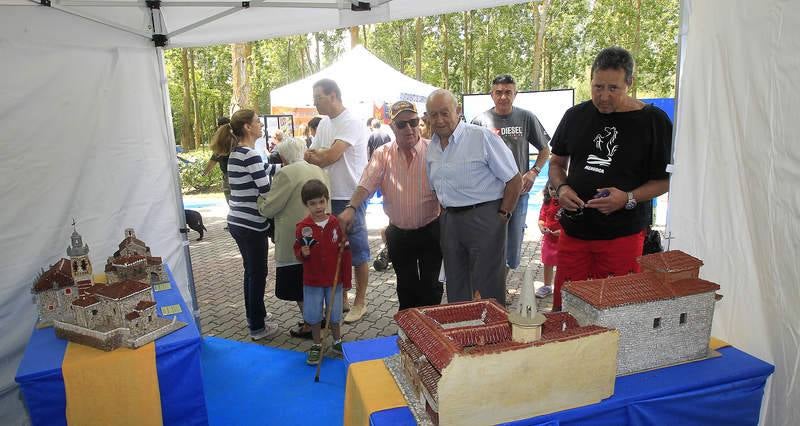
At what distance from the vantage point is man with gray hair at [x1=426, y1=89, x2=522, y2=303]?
2740 mm

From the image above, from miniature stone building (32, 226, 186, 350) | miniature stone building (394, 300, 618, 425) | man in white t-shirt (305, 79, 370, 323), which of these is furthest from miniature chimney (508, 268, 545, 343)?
man in white t-shirt (305, 79, 370, 323)

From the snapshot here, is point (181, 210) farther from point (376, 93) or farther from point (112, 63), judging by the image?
point (376, 93)

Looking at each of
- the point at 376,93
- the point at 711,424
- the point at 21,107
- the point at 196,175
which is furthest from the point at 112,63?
the point at 196,175

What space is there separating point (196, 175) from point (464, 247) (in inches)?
541

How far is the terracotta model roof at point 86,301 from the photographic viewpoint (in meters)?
2.12

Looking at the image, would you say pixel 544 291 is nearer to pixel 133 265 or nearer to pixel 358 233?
pixel 358 233

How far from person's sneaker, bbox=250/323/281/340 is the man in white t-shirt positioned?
35.0 inches

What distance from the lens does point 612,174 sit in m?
2.23

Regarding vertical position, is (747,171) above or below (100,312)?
above

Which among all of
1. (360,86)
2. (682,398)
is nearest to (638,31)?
(360,86)

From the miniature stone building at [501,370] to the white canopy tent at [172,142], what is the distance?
78 cm

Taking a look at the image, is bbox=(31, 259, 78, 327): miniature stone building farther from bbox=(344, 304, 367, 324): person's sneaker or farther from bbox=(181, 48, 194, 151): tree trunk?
bbox=(181, 48, 194, 151): tree trunk

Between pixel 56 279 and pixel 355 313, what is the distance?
2399 mm

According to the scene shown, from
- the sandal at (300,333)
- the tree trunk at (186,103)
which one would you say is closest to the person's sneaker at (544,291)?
the sandal at (300,333)
